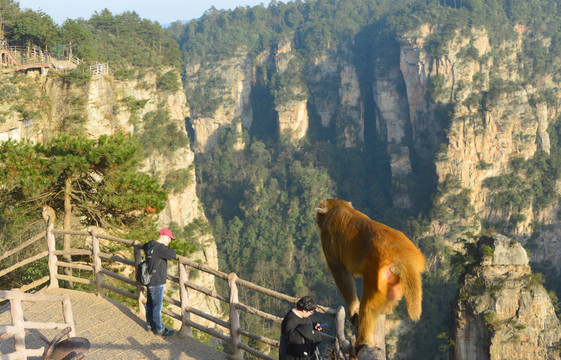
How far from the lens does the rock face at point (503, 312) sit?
1662 centimetres

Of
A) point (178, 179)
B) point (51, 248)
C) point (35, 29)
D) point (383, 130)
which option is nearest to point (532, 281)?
point (51, 248)

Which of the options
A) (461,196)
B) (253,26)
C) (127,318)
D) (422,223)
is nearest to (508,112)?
(461,196)

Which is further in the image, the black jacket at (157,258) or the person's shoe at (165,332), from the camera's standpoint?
the person's shoe at (165,332)

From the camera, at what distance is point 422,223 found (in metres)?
37.5

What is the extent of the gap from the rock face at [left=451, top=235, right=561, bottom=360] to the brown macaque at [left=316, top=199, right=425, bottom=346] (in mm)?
15460

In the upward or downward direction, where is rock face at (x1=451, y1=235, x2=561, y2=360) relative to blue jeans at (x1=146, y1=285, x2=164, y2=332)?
downward

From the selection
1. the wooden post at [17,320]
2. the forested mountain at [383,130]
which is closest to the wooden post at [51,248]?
the wooden post at [17,320]

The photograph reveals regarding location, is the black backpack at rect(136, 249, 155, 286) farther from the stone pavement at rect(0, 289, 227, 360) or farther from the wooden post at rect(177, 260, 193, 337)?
the stone pavement at rect(0, 289, 227, 360)

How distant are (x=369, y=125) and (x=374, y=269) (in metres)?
55.1

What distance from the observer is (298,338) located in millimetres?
3326

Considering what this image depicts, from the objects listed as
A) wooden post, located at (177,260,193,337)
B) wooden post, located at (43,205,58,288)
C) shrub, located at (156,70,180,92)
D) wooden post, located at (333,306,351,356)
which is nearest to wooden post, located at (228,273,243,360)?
wooden post, located at (177,260,193,337)

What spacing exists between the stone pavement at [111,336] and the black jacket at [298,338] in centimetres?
143

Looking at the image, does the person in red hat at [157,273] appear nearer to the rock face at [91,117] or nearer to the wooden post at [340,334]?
the wooden post at [340,334]

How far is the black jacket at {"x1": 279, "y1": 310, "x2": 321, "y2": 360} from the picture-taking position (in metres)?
3.33
